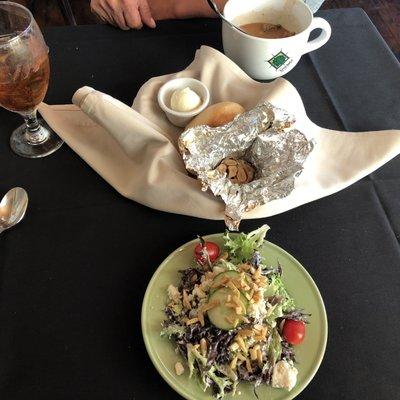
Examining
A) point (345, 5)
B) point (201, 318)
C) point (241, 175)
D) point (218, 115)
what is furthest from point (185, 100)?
point (345, 5)

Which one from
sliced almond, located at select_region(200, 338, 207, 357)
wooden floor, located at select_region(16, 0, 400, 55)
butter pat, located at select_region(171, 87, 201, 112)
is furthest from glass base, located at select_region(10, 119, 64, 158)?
wooden floor, located at select_region(16, 0, 400, 55)

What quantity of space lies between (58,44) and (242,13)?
395 millimetres

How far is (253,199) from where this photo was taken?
24.9 inches

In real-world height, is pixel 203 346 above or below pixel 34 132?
below

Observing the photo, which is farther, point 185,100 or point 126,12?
point 126,12

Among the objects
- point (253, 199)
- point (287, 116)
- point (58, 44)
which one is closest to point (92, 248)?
point (253, 199)

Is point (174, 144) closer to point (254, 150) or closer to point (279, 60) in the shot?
point (254, 150)

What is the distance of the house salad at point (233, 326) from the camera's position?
0.52 m

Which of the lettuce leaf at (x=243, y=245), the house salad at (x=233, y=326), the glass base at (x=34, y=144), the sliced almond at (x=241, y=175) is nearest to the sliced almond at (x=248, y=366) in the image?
the house salad at (x=233, y=326)

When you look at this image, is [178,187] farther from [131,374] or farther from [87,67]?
[87,67]

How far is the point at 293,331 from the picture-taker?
542 mm

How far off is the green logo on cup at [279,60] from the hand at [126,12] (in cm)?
31

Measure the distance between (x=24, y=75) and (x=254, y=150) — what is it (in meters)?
0.38

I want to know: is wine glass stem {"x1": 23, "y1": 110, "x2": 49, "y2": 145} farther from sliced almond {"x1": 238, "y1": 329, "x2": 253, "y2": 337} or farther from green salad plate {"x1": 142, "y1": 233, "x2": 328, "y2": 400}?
sliced almond {"x1": 238, "y1": 329, "x2": 253, "y2": 337}
